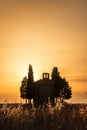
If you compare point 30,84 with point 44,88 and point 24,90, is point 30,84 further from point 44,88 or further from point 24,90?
point 44,88

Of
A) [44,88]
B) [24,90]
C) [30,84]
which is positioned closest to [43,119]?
[44,88]

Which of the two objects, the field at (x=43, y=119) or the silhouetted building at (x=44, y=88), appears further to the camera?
the silhouetted building at (x=44, y=88)

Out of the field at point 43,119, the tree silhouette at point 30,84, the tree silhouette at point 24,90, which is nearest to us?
the field at point 43,119

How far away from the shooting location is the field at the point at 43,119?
14027 millimetres

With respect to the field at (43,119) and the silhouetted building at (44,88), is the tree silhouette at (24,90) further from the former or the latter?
the field at (43,119)

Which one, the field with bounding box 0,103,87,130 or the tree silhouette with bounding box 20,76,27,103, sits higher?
the tree silhouette with bounding box 20,76,27,103

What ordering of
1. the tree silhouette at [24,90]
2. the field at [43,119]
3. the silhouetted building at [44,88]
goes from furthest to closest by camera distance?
the tree silhouette at [24,90]
the silhouetted building at [44,88]
the field at [43,119]

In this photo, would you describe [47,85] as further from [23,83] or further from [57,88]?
[23,83]

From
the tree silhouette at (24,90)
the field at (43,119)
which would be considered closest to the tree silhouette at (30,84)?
the tree silhouette at (24,90)

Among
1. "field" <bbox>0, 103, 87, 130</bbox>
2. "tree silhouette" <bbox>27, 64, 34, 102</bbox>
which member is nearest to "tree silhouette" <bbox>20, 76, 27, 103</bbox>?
"tree silhouette" <bbox>27, 64, 34, 102</bbox>

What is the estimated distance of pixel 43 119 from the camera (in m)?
15.4

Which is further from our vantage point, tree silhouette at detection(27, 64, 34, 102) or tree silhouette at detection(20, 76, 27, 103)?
tree silhouette at detection(20, 76, 27, 103)

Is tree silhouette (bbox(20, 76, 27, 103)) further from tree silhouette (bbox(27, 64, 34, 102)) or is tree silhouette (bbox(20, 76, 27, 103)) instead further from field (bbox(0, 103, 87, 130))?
field (bbox(0, 103, 87, 130))

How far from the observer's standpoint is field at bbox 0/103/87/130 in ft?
46.0
